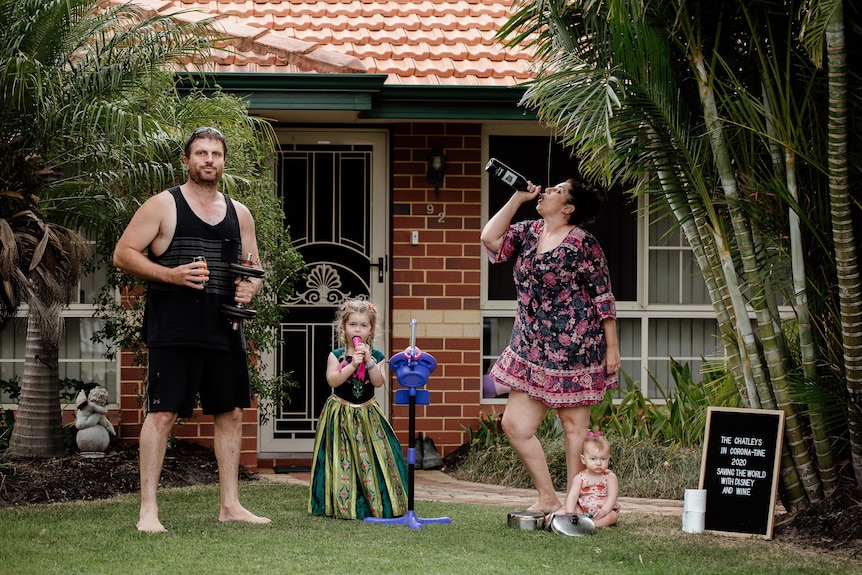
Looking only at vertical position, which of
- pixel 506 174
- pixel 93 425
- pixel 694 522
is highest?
pixel 506 174

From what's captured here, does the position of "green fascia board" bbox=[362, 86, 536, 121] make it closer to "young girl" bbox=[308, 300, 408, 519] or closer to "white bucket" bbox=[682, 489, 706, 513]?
"young girl" bbox=[308, 300, 408, 519]

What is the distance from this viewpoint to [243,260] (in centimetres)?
567

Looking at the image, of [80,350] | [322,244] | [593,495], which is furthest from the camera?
[322,244]

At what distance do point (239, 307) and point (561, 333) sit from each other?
1.57m

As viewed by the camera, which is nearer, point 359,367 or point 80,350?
point 359,367

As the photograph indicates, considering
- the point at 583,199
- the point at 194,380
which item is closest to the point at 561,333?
the point at 583,199

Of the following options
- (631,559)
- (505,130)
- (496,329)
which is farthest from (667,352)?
(631,559)

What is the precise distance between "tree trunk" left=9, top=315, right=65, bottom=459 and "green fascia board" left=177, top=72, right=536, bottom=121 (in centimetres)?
204

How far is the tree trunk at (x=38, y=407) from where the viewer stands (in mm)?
7777

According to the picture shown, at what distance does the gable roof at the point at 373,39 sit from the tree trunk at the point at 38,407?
2292 millimetres

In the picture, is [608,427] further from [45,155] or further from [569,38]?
[45,155]

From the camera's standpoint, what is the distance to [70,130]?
6.12 meters

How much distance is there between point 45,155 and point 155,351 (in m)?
1.53

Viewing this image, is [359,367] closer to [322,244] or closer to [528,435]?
[528,435]
